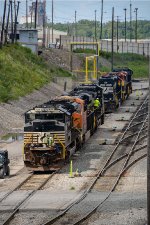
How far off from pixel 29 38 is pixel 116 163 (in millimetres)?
71915

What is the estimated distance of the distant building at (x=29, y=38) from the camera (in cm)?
10153

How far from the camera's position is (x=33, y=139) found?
3059 cm

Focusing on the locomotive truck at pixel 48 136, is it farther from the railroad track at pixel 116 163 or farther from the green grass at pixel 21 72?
the green grass at pixel 21 72

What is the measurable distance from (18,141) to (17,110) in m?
13.2

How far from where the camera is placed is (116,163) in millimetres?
33250

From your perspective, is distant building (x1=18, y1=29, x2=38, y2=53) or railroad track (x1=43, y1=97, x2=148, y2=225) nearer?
railroad track (x1=43, y1=97, x2=148, y2=225)

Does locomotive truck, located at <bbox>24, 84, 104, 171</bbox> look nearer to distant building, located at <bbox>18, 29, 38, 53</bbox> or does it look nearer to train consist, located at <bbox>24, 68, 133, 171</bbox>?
train consist, located at <bbox>24, 68, 133, 171</bbox>

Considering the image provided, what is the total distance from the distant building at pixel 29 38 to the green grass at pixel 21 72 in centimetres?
628

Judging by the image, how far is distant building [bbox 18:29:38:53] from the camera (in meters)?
102

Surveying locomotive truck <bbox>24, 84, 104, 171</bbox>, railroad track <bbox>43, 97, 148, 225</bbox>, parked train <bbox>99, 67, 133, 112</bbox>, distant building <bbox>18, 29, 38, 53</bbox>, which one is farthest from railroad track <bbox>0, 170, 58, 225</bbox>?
distant building <bbox>18, 29, 38, 53</bbox>

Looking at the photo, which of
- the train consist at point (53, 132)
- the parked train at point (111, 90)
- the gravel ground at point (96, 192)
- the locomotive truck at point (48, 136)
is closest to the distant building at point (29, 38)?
the parked train at point (111, 90)

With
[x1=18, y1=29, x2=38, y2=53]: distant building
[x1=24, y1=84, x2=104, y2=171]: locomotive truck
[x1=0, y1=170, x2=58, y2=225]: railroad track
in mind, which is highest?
[x1=18, y1=29, x2=38, y2=53]: distant building

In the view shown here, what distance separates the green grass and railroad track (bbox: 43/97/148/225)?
11.7 meters

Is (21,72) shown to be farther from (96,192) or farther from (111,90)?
(96,192)
